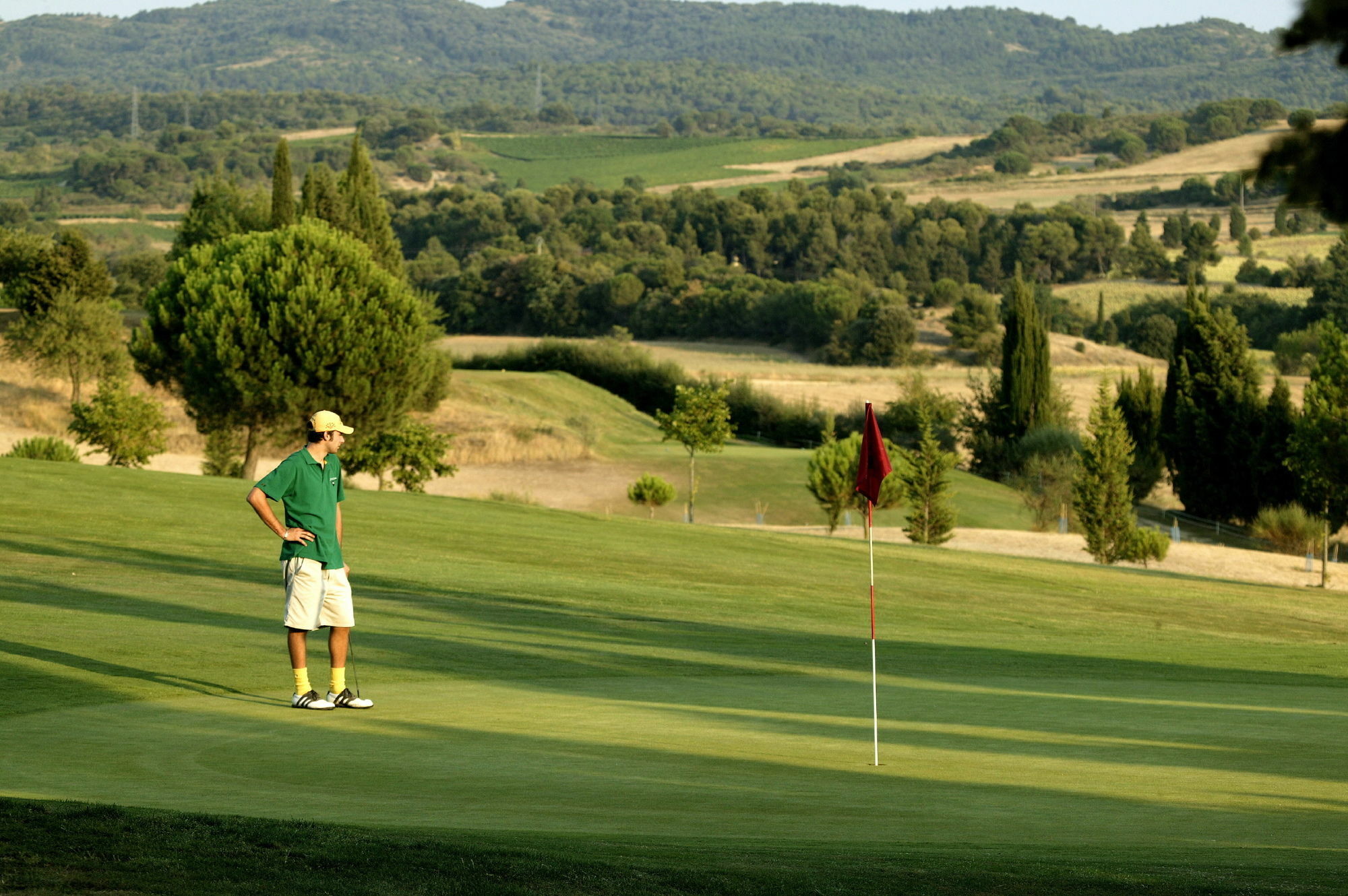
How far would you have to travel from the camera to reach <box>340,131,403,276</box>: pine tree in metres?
66.1

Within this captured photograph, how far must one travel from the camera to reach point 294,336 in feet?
150

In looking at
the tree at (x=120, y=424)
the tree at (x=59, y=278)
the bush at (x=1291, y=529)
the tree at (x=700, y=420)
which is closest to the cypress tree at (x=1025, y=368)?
the bush at (x=1291, y=529)

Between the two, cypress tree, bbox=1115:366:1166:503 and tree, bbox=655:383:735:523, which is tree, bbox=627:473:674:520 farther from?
cypress tree, bbox=1115:366:1166:503

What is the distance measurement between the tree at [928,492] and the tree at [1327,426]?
31.9ft

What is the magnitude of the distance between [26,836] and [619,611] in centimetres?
1338

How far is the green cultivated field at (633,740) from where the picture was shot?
5.93 metres

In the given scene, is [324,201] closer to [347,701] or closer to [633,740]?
[347,701]

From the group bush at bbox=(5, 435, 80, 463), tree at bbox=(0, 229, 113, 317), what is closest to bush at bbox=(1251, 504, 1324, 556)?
bush at bbox=(5, 435, 80, 463)

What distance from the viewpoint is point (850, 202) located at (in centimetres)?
16325

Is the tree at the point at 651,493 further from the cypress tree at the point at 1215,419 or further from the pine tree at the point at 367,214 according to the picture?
the pine tree at the point at 367,214

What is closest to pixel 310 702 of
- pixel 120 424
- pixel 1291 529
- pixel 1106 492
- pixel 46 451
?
pixel 1106 492

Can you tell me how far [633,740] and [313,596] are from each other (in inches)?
105

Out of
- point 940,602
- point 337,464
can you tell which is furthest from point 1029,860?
point 940,602

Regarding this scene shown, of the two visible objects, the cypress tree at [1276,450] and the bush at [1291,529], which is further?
the cypress tree at [1276,450]
